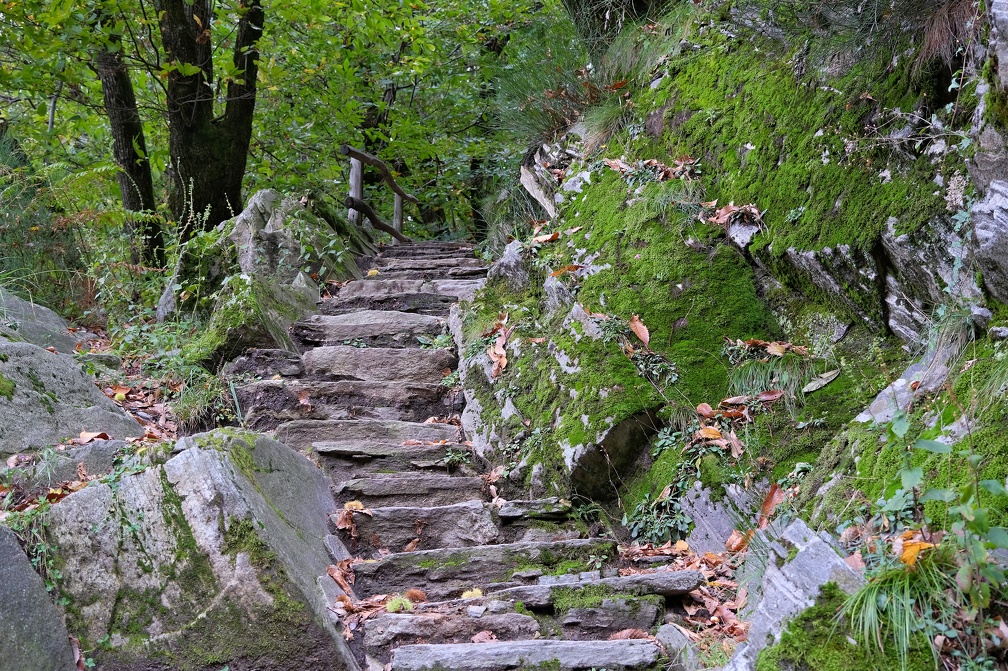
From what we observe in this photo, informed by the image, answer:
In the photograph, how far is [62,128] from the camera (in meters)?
7.89

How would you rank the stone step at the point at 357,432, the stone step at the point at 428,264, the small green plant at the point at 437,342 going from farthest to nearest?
the stone step at the point at 428,264, the small green plant at the point at 437,342, the stone step at the point at 357,432

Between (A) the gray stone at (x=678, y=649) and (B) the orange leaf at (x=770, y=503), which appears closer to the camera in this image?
(A) the gray stone at (x=678, y=649)

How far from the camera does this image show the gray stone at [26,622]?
238cm

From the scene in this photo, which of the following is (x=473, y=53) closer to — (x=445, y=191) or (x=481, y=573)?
(x=445, y=191)

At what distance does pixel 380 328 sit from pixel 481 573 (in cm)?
326

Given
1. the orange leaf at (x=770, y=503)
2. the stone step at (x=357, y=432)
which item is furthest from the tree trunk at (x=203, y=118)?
the orange leaf at (x=770, y=503)

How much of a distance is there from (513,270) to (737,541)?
3.02 meters

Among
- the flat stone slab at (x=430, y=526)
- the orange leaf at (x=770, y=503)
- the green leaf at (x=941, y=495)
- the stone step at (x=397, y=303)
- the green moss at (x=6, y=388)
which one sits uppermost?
the green leaf at (x=941, y=495)

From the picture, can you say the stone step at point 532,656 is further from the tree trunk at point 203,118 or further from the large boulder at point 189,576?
the tree trunk at point 203,118

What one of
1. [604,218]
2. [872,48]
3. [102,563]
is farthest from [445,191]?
[102,563]

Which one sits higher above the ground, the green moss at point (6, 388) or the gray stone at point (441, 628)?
the green moss at point (6, 388)

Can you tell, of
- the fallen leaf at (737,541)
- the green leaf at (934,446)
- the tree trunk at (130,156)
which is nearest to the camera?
the green leaf at (934,446)

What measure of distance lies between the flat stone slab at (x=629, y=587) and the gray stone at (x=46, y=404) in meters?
2.22

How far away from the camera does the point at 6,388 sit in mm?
3461
